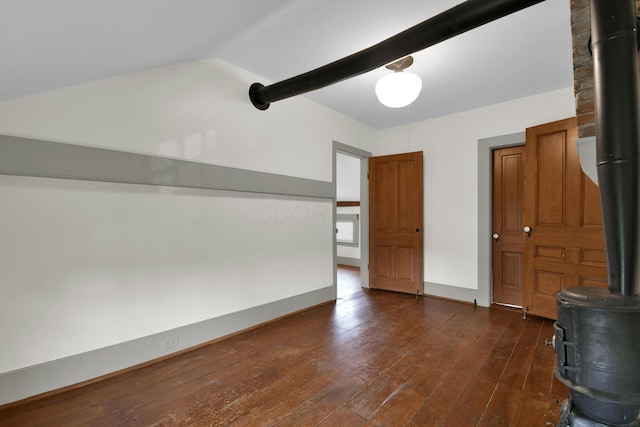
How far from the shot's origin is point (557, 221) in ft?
10.3

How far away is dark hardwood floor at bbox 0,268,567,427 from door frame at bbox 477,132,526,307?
757mm

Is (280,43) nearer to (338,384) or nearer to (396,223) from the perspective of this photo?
(338,384)

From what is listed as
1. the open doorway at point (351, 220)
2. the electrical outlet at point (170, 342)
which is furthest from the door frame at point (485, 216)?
the electrical outlet at point (170, 342)

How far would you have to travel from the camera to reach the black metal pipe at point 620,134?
1.24m

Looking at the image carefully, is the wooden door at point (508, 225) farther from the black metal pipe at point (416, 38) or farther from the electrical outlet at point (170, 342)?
the electrical outlet at point (170, 342)

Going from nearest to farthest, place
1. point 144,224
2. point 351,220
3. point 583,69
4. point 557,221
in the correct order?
point 583,69 < point 144,224 < point 557,221 < point 351,220

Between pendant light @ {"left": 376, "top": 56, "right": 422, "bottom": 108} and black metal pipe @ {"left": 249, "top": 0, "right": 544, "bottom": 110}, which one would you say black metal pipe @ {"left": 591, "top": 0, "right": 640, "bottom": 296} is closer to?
black metal pipe @ {"left": 249, "top": 0, "right": 544, "bottom": 110}

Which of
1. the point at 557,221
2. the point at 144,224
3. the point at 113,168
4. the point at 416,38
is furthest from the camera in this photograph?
the point at 557,221

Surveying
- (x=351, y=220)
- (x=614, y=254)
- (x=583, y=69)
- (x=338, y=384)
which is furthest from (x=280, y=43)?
(x=351, y=220)

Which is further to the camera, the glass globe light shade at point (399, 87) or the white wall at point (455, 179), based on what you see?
the white wall at point (455, 179)

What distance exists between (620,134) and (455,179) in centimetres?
290

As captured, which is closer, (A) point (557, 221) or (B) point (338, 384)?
(B) point (338, 384)

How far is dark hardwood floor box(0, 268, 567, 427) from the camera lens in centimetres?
169

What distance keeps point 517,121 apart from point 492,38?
5.45 feet
